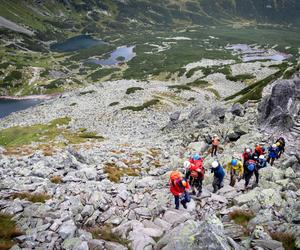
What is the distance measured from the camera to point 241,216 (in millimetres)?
17469

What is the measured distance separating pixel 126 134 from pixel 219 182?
38.1m

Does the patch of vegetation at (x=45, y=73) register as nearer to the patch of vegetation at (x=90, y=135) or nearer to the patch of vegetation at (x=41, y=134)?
the patch of vegetation at (x=41, y=134)

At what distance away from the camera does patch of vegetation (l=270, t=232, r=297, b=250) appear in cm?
1434

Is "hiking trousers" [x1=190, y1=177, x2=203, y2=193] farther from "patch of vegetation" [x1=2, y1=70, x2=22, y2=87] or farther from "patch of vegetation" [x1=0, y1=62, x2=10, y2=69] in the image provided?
"patch of vegetation" [x1=0, y1=62, x2=10, y2=69]

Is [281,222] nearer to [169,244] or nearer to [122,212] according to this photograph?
[169,244]

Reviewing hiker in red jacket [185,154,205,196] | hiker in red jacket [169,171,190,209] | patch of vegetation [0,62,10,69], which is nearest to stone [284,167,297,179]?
hiker in red jacket [185,154,205,196]

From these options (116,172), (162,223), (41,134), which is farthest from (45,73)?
(162,223)

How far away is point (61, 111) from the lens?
8675 centimetres

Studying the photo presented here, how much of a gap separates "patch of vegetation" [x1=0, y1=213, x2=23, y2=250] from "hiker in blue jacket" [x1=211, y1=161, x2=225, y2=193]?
12.3 metres

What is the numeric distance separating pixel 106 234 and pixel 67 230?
2.00m

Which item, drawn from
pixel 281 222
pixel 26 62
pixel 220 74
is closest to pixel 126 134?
pixel 281 222

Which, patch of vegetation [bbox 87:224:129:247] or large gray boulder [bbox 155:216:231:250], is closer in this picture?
large gray boulder [bbox 155:216:231:250]

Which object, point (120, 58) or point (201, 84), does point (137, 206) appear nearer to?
point (201, 84)

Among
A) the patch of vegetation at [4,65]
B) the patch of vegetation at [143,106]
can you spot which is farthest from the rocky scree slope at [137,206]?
the patch of vegetation at [4,65]
